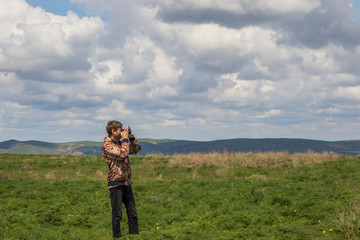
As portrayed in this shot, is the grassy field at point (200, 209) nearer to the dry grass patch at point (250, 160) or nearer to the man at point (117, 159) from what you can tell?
the man at point (117, 159)

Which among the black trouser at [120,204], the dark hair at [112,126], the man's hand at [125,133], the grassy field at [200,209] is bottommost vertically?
the grassy field at [200,209]

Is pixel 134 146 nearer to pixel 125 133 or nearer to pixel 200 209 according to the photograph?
pixel 125 133

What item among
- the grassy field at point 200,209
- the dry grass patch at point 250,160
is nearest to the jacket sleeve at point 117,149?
the grassy field at point 200,209

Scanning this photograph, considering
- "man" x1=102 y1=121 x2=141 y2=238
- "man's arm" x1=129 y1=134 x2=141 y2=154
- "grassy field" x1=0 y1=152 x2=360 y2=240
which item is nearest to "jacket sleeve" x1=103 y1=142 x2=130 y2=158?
"man" x1=102 y1=121 x2=141 y2=238

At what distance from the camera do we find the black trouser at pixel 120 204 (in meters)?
7.59

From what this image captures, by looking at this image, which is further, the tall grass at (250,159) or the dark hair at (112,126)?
the tall grass at (250,159)

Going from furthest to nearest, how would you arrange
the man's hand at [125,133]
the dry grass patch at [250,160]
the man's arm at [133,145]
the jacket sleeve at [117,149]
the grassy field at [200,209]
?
the dry grass patch at [250,160] → the grassy field at [200,209] → the man's arm at [133,145] → the man's hand at [125,133] → the jacket sleeve at [117,149]

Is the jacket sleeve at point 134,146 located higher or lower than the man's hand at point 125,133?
lower

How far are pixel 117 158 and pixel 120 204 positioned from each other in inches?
39.8

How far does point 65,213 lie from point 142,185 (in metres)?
4.61

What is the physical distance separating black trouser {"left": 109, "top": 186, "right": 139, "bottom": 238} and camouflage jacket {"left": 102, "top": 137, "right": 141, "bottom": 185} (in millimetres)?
242

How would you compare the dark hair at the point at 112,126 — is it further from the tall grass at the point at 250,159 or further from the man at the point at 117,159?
the tall grass at the point at 250,159

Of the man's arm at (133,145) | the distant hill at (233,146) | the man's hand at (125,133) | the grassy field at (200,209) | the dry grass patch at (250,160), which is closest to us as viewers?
the man's hand at (125,133)

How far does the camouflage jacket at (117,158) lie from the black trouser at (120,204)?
0.24m
